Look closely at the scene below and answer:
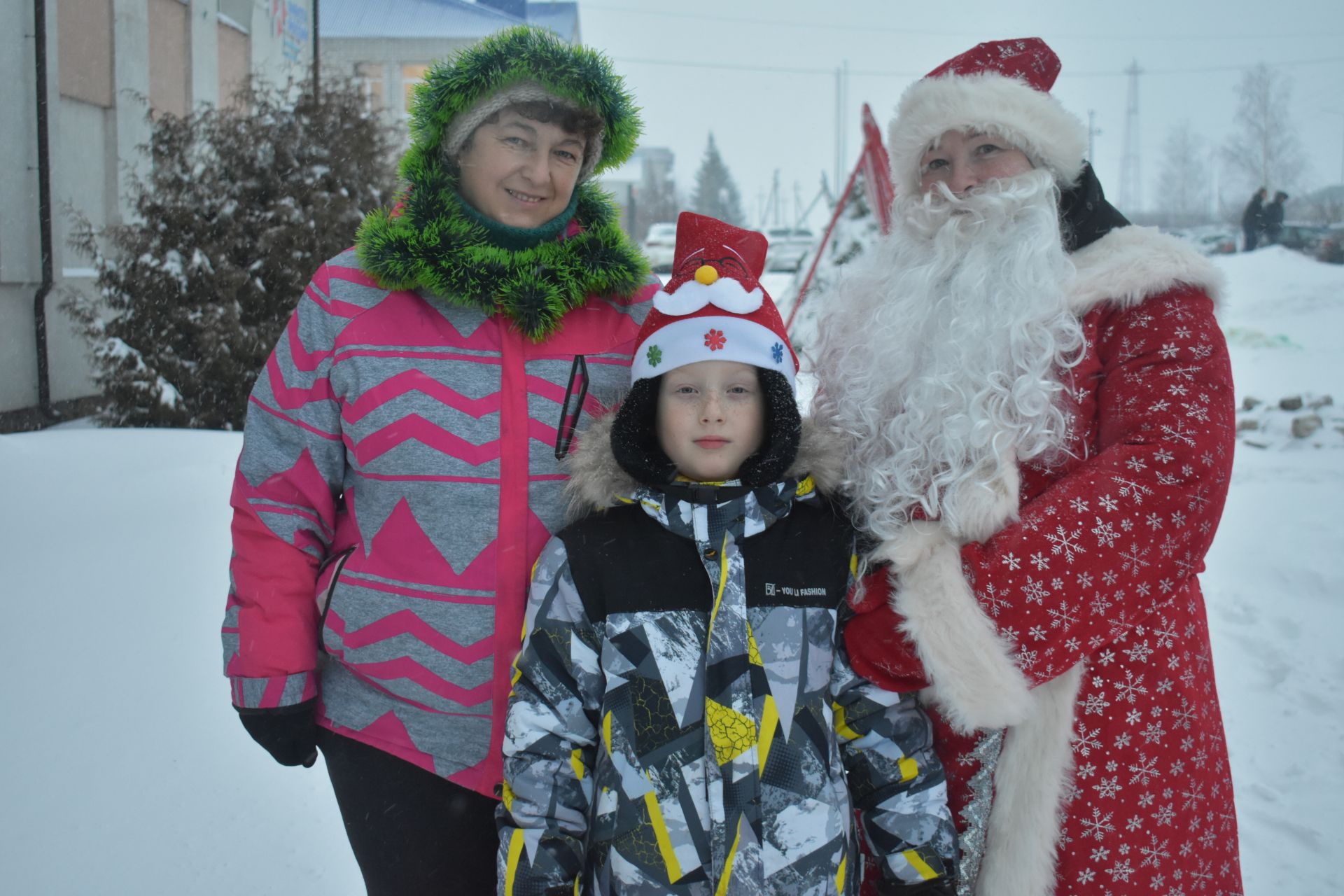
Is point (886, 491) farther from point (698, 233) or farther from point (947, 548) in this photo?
point (698, 233)

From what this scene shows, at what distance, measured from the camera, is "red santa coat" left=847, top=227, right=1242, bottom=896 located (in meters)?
1.54

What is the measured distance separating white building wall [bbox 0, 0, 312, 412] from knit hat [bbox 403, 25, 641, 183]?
5596 millimetres

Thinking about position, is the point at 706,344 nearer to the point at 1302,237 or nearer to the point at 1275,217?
the point at 1302,237

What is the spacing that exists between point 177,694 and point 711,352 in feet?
8.99

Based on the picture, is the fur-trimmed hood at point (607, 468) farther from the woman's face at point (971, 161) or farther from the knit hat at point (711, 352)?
the woman's face at point (971, 161)

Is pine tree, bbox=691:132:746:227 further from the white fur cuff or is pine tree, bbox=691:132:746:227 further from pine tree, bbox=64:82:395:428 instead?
the white fur cuff

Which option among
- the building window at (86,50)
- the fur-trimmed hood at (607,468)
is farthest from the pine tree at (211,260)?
the fur-trimmed hood at (607,468)

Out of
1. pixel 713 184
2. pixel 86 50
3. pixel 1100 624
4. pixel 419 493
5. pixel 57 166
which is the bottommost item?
pixel 1100 624

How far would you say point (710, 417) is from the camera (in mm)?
1784

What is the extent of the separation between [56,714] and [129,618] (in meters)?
0.64

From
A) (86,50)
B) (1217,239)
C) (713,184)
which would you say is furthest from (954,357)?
(713,184)

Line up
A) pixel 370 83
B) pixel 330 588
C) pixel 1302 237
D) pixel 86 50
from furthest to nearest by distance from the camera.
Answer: pixel 370 83 → pixel 1302 237 → pixel 86 50 → pixel 330 588

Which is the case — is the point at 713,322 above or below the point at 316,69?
below

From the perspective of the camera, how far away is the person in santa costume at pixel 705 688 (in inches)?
63.3
